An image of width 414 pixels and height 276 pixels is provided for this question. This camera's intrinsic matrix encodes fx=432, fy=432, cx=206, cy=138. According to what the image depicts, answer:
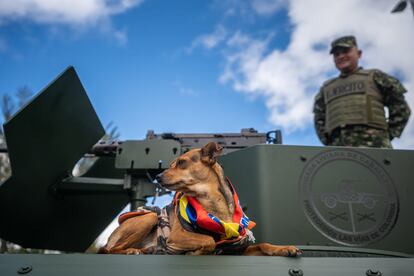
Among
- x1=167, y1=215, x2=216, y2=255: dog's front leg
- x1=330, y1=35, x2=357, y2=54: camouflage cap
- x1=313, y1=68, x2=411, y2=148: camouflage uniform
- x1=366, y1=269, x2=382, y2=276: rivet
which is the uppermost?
x1=330, y1=35, x2=357, y2=54: camouflage cap

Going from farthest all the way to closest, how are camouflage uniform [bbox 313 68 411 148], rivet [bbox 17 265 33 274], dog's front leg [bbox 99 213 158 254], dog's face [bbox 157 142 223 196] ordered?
camouflage uniform [bbox 313 68 411 148] < dog's face [bbox 157 142 223 196] < dog's front leg [bbox 99 213 158 254] < rivet [bbox 17 265 33 274]

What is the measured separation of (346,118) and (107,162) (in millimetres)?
2760

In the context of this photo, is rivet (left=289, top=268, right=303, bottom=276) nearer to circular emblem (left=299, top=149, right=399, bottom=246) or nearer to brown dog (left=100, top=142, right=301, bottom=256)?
brown dog (left=100, top=142, right=301, bottom=256)

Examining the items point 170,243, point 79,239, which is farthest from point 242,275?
point 79,239

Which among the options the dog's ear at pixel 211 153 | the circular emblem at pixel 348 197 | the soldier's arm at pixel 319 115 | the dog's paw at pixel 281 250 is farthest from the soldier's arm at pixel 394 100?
the dog's paw at pixel 281 250

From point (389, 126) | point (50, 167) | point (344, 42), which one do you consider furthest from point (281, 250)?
point (344, 42)

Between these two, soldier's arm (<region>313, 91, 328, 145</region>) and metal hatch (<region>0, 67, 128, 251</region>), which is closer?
metal hatch (<region>0, 67, 128, 251</region>)

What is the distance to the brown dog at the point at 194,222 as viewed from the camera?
2264 millimetres

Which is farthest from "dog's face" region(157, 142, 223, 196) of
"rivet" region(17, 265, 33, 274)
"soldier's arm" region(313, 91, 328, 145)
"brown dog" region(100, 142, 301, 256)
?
"soldier's arm" region(313, 91, 328, 145)

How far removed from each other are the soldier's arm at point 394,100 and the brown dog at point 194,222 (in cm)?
241

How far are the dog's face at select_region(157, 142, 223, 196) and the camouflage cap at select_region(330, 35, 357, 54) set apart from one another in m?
2.62

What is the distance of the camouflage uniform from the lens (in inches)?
165

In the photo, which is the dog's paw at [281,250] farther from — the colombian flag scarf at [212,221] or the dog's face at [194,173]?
the dog's face at [194,173]

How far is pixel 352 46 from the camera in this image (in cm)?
468
